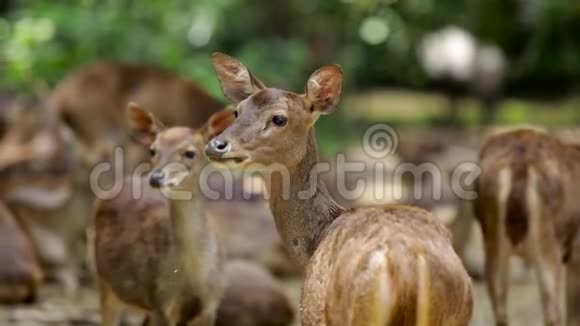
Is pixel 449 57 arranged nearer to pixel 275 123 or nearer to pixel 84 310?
pixel 84 310

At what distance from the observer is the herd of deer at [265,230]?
5.25 meters

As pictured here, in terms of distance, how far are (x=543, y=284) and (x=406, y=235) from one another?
96.5 inches

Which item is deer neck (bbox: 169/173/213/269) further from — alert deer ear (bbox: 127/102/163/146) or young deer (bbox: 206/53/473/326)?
young deer (bbox: 206/53/473/326)

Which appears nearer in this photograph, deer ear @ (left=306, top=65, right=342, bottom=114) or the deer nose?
deer ear @ (left=306, top=65, right=342, bottom=114)

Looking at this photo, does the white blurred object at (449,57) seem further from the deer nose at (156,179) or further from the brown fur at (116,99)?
the deer nose at (156,179)

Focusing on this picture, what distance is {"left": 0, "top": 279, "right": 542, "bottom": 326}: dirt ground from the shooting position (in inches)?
374

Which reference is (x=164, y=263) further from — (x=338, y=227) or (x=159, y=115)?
(x=159, y=115)

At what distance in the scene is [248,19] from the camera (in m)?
17.8

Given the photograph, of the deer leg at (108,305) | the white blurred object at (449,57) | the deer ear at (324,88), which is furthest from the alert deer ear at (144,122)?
the white blurred object at (449,57)

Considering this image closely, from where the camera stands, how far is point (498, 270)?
25.3 ft

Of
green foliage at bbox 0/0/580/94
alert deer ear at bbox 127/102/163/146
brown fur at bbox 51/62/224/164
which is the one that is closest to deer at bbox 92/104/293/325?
alert deer ear at bbox 127/102/163/146

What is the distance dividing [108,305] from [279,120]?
262cm

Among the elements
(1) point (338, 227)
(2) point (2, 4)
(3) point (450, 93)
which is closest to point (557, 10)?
(3) point (450, 93)

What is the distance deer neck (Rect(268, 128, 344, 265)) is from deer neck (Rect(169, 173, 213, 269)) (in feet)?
4.00
